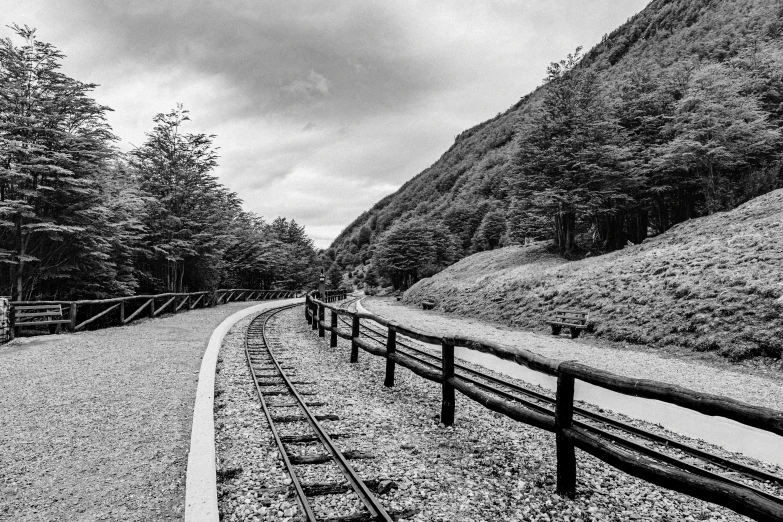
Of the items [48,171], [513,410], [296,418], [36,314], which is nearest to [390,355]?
[296,418]

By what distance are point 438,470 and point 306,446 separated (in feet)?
5.12

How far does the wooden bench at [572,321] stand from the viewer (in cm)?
1313

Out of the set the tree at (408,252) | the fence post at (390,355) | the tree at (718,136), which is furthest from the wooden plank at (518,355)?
the tree at (408,252)

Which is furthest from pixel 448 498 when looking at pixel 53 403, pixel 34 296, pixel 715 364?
pixel 34 296

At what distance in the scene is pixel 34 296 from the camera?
15.6m

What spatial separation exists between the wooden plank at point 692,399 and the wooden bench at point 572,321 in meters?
10.5

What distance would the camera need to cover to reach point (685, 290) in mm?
11992

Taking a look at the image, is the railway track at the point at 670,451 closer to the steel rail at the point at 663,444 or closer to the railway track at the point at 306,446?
the steel rail at the point at 663,444

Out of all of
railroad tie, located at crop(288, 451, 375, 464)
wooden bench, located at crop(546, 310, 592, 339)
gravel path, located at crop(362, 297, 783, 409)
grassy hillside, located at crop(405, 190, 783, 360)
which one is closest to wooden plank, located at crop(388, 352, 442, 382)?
railroad tie, located at crop(288, 451, 375, 464)

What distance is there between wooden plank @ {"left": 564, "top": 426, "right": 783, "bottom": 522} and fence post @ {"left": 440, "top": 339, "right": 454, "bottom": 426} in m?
2.01

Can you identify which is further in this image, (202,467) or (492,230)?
(492,230)

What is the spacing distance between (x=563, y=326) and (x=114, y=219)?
17.5 meters

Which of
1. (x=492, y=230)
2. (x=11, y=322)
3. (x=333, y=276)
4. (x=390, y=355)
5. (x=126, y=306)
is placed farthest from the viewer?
(x=333, y=276)

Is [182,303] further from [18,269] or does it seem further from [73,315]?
[73,315]
